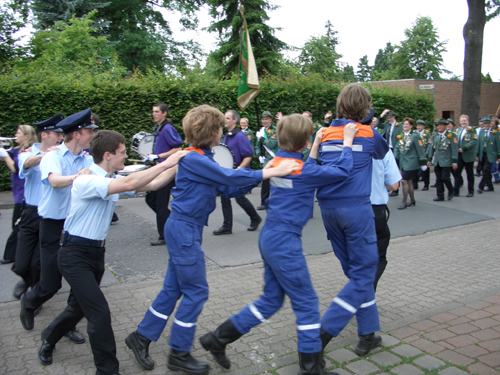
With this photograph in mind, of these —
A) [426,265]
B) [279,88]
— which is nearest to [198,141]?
[426,265]

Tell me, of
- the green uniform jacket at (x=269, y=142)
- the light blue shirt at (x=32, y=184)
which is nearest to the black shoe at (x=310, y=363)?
the light blue shirt at (x=32, y=184)

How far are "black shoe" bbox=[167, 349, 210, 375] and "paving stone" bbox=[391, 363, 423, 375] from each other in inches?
53.7

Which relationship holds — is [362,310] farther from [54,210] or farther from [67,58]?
[67,58]

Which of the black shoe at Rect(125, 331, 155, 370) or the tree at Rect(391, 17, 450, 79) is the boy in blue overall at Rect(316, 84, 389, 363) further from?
the tree at Rect(391, 17, 450, 79)

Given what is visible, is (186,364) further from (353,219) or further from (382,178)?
(382,178)

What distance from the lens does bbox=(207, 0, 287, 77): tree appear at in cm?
2691

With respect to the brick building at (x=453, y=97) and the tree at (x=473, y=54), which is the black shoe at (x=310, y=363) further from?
the brick building at (x=453, y=97)

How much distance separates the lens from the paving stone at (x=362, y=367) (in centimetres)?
319

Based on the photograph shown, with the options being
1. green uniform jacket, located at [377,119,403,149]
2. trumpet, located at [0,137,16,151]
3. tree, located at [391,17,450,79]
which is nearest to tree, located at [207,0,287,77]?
green uniform jacket, located at [377,119,403,149]

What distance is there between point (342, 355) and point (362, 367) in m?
0.21

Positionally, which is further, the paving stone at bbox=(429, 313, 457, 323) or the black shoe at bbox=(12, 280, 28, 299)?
the black shoe at bbox=(12, 280, 28, 299)

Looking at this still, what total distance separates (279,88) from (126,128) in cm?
554

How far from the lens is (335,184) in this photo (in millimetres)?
3172

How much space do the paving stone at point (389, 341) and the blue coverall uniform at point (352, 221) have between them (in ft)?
1.75
